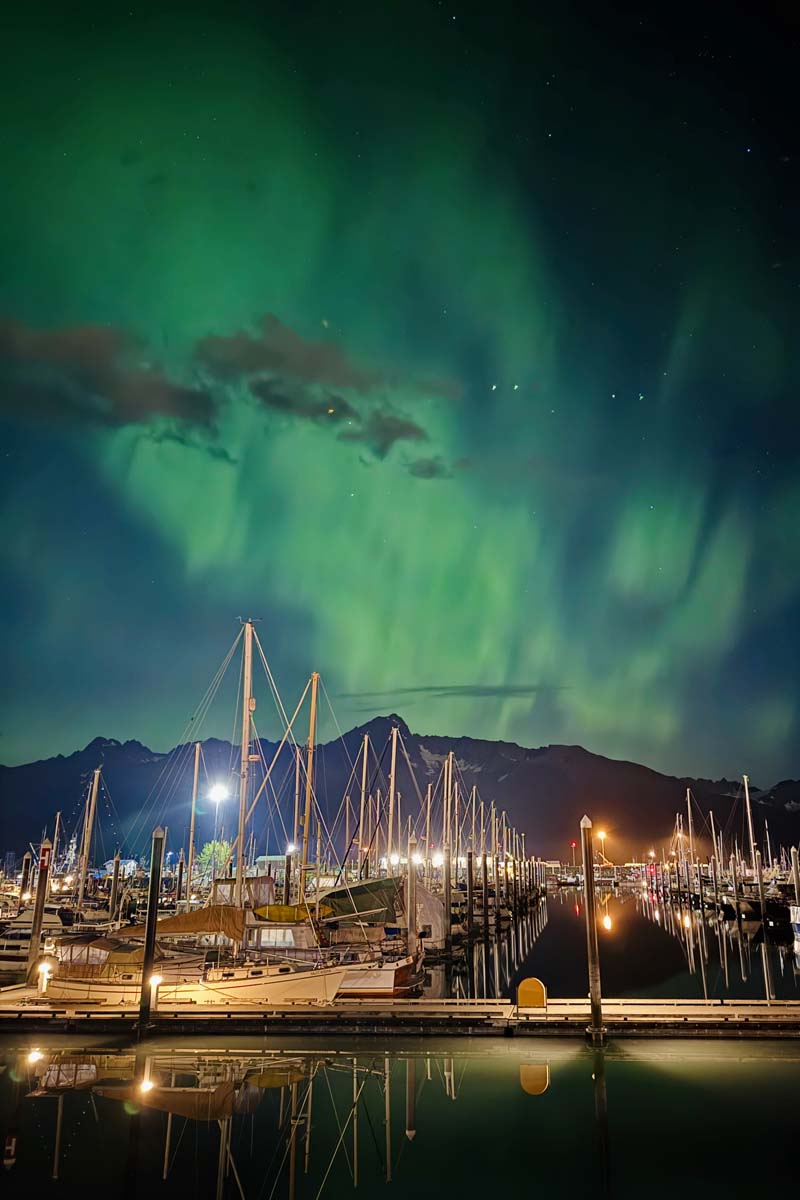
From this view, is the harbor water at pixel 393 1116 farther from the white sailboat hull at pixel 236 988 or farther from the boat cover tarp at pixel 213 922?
the boat cover tarp at pixel 213 922

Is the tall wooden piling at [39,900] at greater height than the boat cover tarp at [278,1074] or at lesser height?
greater

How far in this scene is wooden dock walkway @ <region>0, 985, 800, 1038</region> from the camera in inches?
987

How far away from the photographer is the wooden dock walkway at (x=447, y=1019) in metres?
25.1

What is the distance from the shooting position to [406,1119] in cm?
1875

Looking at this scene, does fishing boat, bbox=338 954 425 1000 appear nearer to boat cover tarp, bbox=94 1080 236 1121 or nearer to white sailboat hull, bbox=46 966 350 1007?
white sailboat hull, bbox=46 966 350 1007

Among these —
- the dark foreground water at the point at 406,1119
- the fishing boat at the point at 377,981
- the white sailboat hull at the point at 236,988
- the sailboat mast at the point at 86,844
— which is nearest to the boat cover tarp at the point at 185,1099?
the dark foreground water at the point at 406,1119

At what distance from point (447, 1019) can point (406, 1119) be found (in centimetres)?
737

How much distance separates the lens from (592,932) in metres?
25.7

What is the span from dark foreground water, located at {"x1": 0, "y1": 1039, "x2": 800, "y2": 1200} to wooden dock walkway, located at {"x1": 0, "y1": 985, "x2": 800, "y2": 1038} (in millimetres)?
924

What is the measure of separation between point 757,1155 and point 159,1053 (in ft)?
53.8

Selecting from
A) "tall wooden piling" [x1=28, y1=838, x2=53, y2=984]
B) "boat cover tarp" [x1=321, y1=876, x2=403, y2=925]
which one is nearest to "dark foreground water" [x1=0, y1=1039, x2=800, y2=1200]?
"tall wooden piling" [x1=28, y1=838, x2=53, y2=984]

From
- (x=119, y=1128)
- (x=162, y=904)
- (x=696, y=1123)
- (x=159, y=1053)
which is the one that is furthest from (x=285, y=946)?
(x=162, y=904)

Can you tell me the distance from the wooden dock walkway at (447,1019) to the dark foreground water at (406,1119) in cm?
92

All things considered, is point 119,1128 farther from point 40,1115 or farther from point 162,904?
point 162,904
